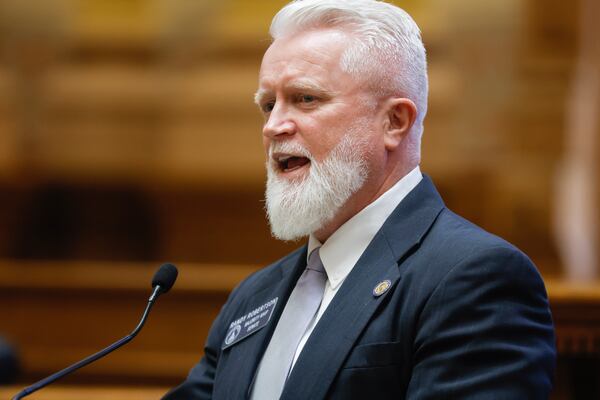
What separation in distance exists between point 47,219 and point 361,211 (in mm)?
3851

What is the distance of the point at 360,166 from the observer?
1819mm

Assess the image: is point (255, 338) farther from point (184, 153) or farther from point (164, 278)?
point (184, 153)

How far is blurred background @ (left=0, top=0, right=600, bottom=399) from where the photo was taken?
4688mm

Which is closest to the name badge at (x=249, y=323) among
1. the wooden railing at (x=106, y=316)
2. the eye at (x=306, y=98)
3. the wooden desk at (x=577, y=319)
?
the eye at (x=306, y=98)

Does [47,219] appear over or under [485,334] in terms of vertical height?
under

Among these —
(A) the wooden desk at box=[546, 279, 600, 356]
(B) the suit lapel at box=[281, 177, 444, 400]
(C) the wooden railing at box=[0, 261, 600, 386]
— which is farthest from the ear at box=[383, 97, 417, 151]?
(C) the wooden railing at box=[0, 261, 600, 386]

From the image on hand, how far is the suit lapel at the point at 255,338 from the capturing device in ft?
5.86

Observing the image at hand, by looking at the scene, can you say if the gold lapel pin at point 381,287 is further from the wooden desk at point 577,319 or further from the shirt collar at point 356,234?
the wooden desk at point 577,319

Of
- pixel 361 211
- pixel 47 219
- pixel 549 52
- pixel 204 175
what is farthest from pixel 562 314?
pixel 47 219

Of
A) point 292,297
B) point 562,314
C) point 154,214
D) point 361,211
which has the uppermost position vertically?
point 361,211

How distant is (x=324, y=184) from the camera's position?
5.92 ft

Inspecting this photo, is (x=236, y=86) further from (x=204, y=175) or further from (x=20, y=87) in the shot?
(x=20, y=87)

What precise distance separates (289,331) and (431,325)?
1.21ft

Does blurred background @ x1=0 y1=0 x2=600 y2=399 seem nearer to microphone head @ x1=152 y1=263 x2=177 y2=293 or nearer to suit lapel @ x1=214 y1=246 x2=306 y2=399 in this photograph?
suit lapel @ x1=214 y1=246 x2=306 y2=399
